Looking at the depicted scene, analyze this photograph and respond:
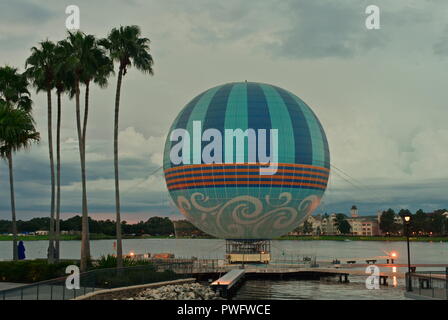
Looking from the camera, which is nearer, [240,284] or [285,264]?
A: [240,284]

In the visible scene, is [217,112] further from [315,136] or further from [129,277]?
[129,277]

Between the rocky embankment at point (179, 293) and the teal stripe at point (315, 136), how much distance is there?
1865 centimetres

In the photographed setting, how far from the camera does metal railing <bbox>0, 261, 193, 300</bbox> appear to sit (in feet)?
90.7

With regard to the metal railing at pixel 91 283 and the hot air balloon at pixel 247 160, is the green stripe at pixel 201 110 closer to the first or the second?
the hot air balloon at pixel 247 160

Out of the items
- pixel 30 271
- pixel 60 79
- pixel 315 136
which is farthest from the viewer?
pixel 315 136

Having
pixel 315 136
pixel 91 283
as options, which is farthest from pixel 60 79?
pixel 315 136

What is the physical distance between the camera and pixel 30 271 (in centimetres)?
3959

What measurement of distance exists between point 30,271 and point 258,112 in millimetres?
24161

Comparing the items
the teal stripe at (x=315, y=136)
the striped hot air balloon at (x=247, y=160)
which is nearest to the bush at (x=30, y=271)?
the striped hot air balloon at (x=247, y=160)

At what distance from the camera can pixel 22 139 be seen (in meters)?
43.9
